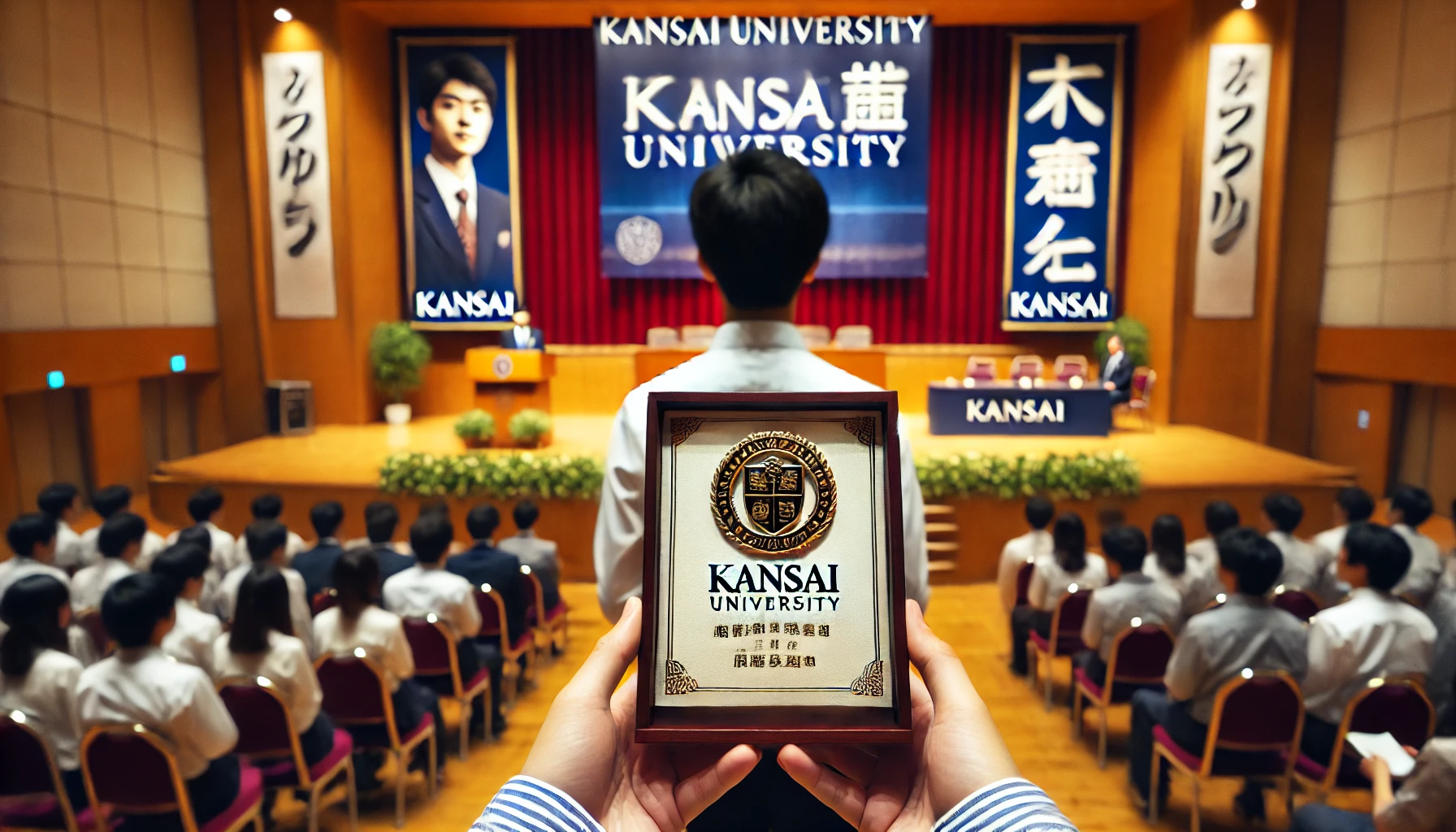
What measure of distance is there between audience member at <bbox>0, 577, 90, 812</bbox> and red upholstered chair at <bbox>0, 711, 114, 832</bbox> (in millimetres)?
29

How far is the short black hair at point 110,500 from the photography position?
357 centimetres

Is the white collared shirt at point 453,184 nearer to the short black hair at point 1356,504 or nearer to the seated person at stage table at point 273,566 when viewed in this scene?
the seated person at stage table at point 273,566

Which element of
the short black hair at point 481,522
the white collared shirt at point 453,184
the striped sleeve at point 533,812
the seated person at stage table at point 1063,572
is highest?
the white collared shirt at point 453,184

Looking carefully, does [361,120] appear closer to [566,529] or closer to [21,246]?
[21,246]

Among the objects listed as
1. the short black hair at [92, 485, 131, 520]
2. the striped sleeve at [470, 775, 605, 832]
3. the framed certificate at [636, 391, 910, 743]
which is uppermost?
the framed certificate at [636, 391, 910, 743]

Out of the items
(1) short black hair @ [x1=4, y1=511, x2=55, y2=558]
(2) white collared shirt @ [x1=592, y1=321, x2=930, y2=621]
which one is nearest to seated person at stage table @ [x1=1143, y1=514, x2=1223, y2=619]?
(2) white collared shirt @ [x1=592, y1=321, x2=930, y2=621]

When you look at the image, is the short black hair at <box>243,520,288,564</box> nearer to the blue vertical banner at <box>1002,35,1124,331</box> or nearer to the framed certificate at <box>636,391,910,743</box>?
the framed certificate at <box>636,391,910,743</box>

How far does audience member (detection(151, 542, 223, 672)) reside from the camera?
252 cm

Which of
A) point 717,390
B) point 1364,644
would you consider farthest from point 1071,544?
point 717,390

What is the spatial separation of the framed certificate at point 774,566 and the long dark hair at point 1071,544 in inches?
111

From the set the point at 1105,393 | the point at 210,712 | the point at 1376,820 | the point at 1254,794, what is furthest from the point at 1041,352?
the point at 210,712

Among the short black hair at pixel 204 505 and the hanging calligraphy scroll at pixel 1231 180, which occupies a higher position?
the hanging calligraphy scroll at pixel 1231 180

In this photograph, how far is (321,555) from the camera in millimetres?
3414

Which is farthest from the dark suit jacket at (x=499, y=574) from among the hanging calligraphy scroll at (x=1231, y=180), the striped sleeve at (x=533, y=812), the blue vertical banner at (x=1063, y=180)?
the hanging calligraphy scroll at (x=1231, y=180)
